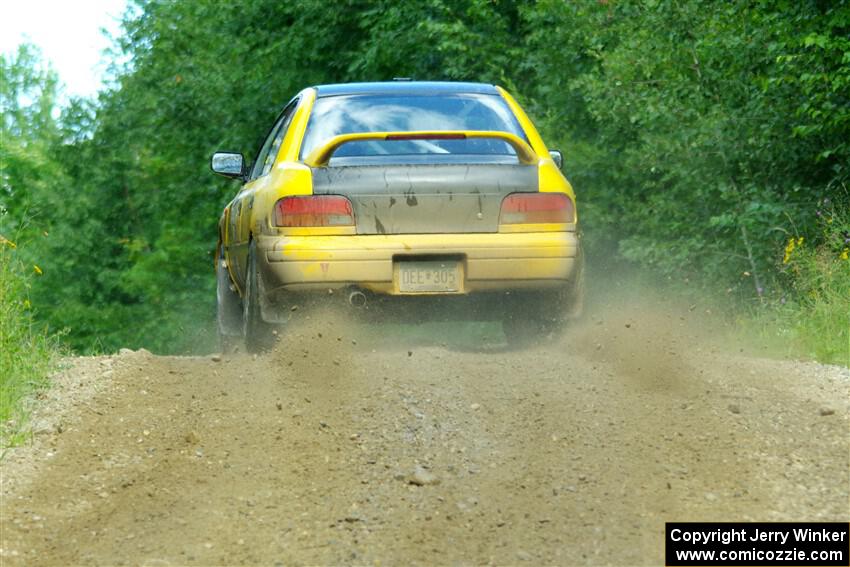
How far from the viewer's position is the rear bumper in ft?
27.5

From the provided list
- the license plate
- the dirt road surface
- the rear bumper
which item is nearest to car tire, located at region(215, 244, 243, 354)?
the dirt road surface

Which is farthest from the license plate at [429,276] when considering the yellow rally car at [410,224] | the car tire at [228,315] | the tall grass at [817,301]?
the tall grass at [817,301]

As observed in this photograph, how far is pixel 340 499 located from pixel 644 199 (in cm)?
1455

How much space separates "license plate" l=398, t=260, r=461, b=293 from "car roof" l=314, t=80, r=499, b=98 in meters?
1.55

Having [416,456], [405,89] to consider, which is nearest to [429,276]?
[405,89]

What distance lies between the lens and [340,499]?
5.59 meters

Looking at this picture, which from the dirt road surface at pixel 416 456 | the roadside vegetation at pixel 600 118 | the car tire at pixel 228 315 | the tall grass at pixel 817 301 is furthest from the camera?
the roadside vegetation at pixel 600 118

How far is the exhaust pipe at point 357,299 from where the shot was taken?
8477 millimetres

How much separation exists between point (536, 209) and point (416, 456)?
112 inches

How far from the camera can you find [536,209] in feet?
28.4

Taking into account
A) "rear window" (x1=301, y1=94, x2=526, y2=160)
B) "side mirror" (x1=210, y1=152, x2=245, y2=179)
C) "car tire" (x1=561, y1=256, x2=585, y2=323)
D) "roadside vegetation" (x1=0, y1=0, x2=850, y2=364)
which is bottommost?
"roadside vegetation" (x1=0, y1=0, x2=850, y2=364)

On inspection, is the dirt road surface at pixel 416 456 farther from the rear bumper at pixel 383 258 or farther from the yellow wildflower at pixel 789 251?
the yellow wildflower at pixel 789 251

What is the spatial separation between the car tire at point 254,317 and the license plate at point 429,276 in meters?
0.91

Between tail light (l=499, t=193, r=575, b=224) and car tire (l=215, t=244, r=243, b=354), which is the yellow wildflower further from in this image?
car tire (l=215, t=244, r=243, b=354)
